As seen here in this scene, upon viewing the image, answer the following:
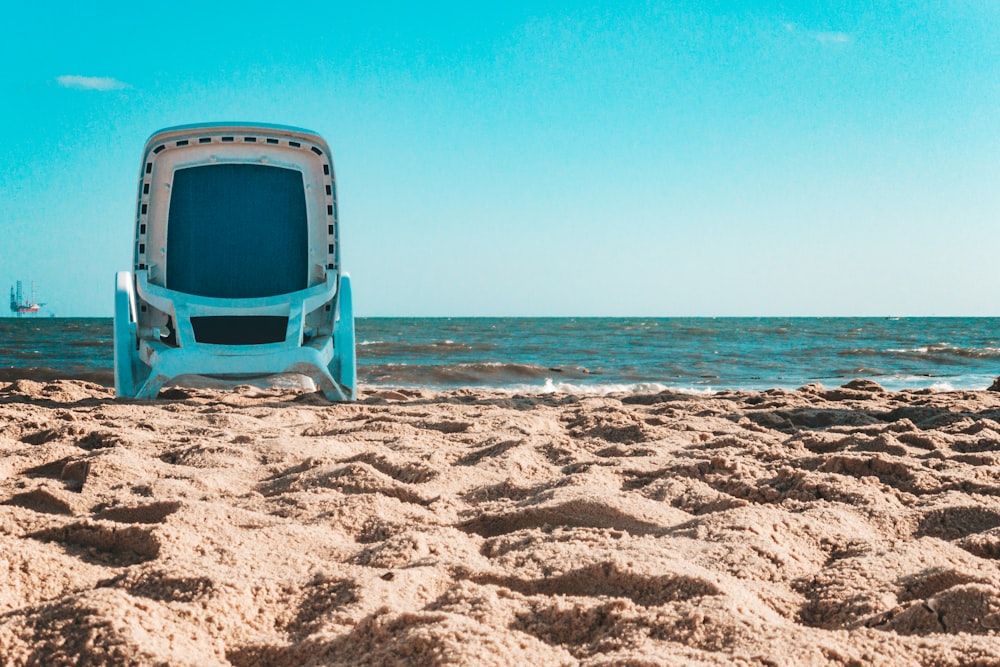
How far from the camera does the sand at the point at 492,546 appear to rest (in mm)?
1344

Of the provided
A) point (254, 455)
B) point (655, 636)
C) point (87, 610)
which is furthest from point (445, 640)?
point (254, 455)

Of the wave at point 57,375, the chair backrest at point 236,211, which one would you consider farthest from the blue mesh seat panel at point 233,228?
the wave at point 57,375

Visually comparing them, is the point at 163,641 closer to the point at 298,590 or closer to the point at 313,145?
the point at 298,590

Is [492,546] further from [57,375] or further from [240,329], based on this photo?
[57,375]

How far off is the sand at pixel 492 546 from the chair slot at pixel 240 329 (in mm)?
1653

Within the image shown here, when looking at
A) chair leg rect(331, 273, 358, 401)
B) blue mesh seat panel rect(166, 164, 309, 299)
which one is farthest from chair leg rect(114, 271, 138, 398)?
chair leg rect(331, 273, 358, 401)

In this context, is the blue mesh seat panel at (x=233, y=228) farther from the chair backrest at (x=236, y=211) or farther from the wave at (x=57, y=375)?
the wave at (x=57, y=375)

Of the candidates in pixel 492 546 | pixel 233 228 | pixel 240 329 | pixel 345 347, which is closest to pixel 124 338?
pixel 240 329

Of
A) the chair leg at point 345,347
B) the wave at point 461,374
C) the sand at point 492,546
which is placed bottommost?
the wave at point 461,374

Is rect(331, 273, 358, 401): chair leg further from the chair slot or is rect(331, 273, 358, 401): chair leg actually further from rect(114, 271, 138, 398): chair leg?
rect(114, 271, 138, 398): chair leg

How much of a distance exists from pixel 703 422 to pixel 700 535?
7.70 feet

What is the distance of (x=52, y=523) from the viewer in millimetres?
2021

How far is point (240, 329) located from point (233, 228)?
702 millimetres

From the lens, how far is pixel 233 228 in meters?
5.45
